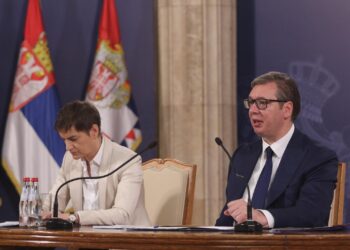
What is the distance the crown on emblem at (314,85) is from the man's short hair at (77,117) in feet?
8.22

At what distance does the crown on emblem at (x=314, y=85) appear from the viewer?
650cm

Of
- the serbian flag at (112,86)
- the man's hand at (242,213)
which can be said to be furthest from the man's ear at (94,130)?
the serbian flag at (112,86)

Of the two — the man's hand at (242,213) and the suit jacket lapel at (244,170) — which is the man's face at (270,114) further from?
the man's hand at (242,213)

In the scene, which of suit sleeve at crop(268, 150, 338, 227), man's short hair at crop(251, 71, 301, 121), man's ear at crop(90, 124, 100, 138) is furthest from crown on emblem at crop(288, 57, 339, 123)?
suit sleeve at crop(268, 150, 338, 227)

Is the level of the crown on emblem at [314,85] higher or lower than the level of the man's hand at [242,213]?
higher

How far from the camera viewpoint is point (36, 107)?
262 inches

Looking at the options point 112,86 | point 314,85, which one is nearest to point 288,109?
point 314,85

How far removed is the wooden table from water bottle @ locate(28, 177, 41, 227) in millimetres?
328

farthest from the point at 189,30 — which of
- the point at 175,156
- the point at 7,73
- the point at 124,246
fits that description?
the point at 124,246

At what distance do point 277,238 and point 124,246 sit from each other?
0.56 meters

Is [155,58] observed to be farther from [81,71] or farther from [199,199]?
[199,199]

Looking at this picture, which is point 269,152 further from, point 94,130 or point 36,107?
point 36,107

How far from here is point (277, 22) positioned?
6613mm

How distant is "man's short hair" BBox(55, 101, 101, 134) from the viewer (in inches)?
171
